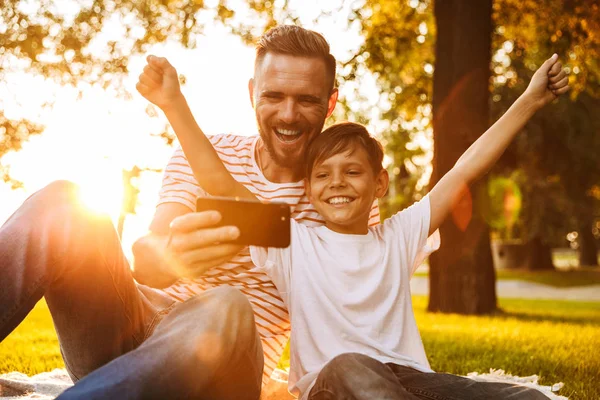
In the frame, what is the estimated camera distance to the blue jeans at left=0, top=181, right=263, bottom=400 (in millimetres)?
2109

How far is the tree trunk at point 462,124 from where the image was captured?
32.6 feet

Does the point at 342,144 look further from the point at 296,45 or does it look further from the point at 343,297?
the point at 343,297

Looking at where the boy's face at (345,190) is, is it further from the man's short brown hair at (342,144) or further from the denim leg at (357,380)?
the denim leg at (357,380)

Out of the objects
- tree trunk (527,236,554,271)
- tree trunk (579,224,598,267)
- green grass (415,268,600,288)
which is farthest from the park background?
tree trunk (579,224,598,267)

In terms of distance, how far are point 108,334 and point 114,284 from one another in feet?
0.69

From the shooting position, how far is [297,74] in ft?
11.2

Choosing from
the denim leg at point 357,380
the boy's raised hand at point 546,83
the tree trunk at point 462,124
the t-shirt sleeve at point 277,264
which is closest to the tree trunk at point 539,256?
the tree trunk at point 462,124

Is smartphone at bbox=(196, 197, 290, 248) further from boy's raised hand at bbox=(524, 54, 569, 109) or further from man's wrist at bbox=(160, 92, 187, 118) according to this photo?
boy's raised hand at bbox=(524, 54, 569, 109)

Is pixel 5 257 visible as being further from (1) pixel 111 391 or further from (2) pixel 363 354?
(2) pixel 363 354

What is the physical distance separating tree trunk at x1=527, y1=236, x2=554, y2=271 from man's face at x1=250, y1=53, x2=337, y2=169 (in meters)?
29.1

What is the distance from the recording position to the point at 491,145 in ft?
10.9

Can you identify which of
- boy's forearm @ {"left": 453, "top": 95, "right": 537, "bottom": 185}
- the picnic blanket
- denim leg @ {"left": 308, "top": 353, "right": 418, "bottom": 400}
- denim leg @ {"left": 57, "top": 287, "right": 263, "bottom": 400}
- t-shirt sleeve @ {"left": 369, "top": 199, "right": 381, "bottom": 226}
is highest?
boy's forearm @ {"left": 453, "top": 95, "right": 537, "bottom": 185}

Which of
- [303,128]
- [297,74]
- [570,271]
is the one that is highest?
[297,74]

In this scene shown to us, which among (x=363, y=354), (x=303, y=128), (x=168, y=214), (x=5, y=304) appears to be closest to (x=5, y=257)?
(x=5, y=304)
